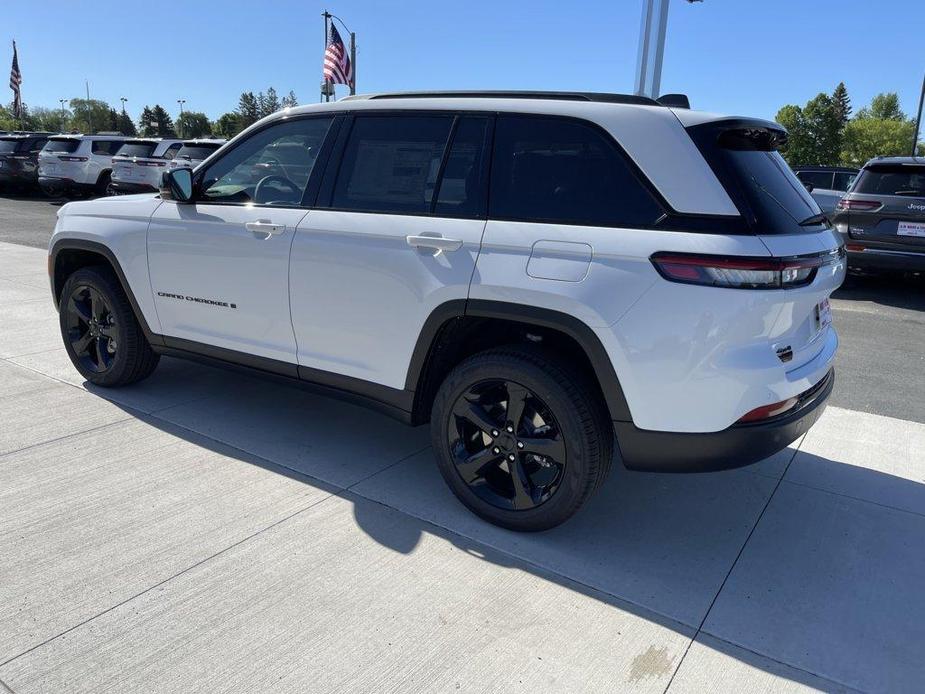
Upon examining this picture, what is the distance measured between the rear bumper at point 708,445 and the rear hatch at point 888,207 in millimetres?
6916

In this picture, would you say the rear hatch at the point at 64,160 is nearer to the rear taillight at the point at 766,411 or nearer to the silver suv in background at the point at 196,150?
the silver suv in background at the point at 196,150

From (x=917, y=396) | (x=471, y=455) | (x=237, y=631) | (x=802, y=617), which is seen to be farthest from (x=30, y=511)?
(x=917, y=396)

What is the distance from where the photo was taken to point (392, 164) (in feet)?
11.0

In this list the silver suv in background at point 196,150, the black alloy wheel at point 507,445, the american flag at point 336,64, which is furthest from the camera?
the american flag at point 336,64

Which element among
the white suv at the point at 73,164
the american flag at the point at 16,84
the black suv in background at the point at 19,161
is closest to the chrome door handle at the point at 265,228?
the white suv at the point at 73,164

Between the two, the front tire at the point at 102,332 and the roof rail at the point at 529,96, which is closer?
the roof rail at the point at 529,96

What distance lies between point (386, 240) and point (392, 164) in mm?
420

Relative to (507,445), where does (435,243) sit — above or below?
above

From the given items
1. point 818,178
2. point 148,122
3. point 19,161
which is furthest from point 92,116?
point 818,178

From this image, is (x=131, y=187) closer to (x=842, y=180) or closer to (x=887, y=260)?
(x=842, y=180)

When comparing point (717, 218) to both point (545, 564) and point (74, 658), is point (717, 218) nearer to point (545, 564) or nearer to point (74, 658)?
point (545, 564)

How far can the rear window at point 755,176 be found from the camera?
259 cm

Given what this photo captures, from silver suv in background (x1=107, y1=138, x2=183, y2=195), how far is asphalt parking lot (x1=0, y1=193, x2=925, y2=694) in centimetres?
1405

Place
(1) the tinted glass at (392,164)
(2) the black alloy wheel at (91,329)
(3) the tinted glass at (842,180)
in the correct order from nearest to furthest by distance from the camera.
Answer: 1. (1) the tinted glass at (392,164)
2. (2) the black alloy wheel at (91,329)
3. (3) the tinted glass at (842,180)
